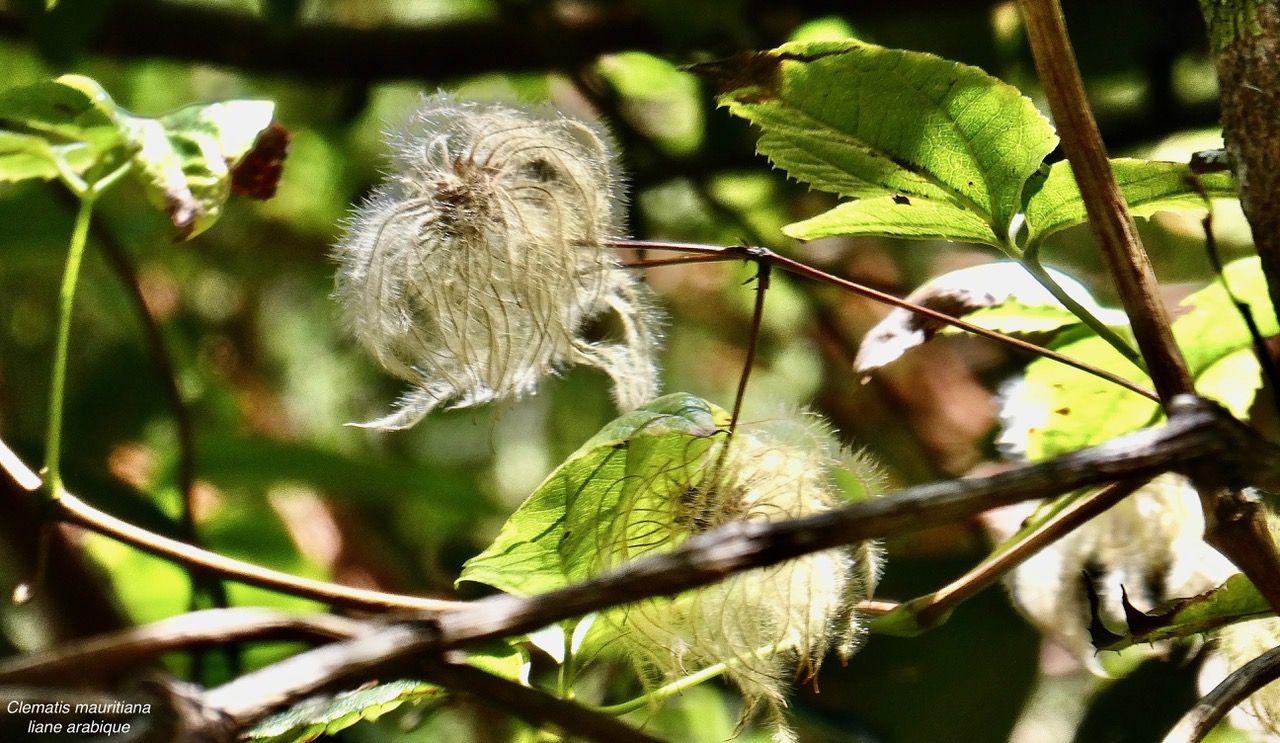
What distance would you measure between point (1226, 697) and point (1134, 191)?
184 millimetres

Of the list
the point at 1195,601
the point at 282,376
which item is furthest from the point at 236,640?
the point at 282,376

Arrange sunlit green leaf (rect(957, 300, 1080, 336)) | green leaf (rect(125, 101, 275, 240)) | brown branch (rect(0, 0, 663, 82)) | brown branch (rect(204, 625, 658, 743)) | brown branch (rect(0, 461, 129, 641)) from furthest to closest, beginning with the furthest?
brown branch (rect(0, 0, 663, 82)) < brown branch (rect(0, 461, 129, 641)) < sunlit green leaf (rect(957, 300, 1080, 336)) < green leaf (rect(125, 101, 275, 240)) < brown branch (rect(204, 625, 658, 743))

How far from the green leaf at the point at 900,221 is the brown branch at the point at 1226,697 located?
18cm

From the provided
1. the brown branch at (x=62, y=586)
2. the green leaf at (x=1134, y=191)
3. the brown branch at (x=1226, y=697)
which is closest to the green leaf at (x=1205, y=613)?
the brown branch at (x=1226, y=697)

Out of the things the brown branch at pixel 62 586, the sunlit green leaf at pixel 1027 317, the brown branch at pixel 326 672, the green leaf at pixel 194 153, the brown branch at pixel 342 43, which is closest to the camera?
the brown branch at pixel 326 672

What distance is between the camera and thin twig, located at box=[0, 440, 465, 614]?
0.43 m

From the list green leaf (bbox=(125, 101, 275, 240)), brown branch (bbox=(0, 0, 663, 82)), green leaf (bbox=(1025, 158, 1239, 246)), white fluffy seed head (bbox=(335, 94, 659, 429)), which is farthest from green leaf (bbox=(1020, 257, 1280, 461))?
brown branch (bbox=(0, 0, 663, 82))

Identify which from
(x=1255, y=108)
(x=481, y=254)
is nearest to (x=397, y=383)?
(x=481, y=254)

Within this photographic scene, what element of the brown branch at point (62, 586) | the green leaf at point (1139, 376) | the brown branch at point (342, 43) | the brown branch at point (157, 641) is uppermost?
the brown branch at point (342, 43)

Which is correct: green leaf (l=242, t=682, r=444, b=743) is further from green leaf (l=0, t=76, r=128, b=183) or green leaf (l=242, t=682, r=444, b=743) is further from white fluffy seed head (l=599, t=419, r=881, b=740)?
green leaf (l=0, t=76, r=128, b=183)

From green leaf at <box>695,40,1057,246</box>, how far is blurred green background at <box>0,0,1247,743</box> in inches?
10.3

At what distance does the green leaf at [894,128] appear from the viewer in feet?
1.28

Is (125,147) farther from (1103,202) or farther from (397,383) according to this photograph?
(397,383)

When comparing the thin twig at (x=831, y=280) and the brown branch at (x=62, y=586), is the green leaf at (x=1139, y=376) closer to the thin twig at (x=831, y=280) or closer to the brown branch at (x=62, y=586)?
the thin twig at (x=831, y=280)
